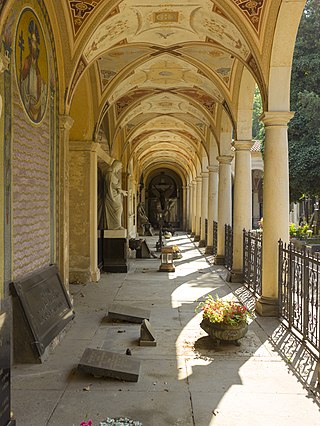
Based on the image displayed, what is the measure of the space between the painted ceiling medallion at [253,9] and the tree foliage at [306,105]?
11.2 metres

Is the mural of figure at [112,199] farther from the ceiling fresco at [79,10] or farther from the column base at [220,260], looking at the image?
the ceiling fresco at [79,10]

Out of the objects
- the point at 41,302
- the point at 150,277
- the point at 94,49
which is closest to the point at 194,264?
the point at 150,277

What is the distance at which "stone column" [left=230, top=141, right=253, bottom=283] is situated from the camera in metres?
10.8

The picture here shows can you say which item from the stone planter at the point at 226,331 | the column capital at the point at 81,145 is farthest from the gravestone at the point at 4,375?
the column capital at the point at 81,145

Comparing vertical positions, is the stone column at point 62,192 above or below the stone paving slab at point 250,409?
above

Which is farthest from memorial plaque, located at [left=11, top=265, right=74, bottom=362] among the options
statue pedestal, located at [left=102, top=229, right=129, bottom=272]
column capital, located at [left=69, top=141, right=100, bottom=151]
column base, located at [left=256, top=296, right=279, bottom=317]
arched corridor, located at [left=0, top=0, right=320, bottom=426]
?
statue pedestal, located at [left=102, top=229, right=129, bottom=272]

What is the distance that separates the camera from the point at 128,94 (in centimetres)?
1434

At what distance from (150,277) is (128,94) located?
6275mm

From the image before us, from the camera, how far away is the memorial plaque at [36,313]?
5.35 m

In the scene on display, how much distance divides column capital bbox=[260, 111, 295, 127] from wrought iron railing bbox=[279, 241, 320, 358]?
208 centimetres

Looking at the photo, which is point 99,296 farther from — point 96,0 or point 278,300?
point 96,0

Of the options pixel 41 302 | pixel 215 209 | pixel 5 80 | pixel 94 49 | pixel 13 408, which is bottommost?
pixel 13 408

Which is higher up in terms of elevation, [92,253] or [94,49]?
[94,49]

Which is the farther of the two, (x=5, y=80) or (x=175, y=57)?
(x=175, y=57)
